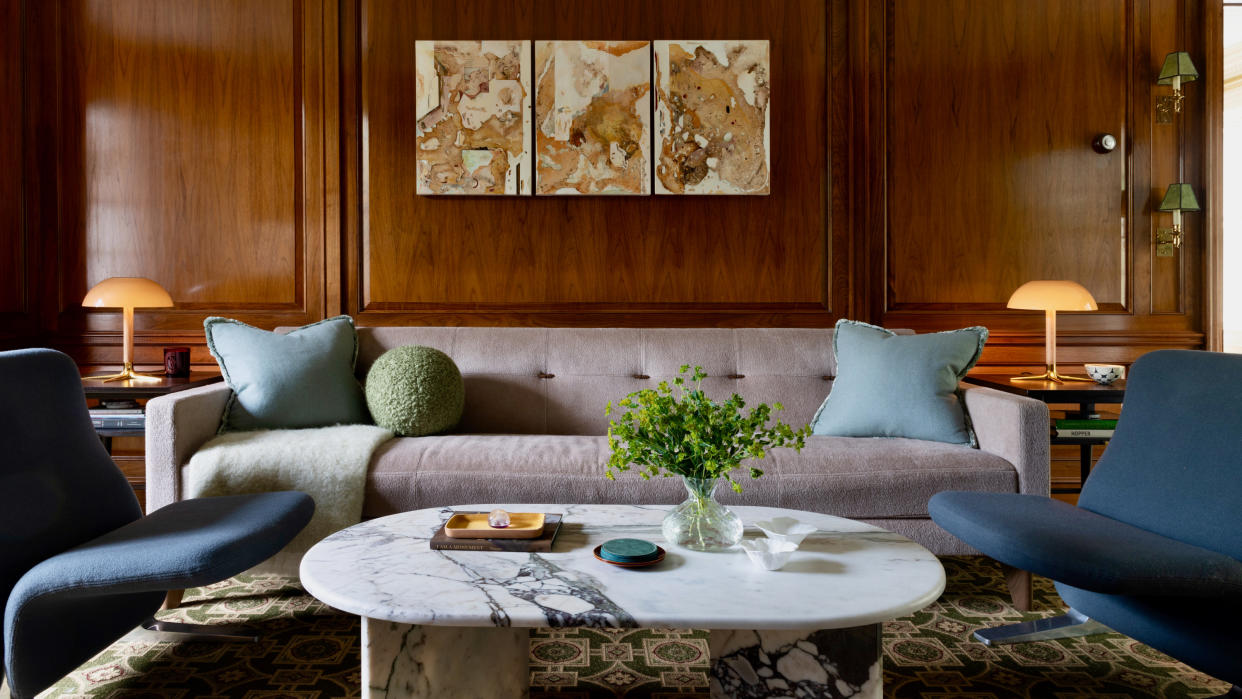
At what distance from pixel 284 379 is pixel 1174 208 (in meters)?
3.57

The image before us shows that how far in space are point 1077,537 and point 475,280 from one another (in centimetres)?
242

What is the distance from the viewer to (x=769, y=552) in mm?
1277

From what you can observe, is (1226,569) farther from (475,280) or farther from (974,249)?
(475,280)

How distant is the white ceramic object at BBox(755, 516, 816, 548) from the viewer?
1.35m

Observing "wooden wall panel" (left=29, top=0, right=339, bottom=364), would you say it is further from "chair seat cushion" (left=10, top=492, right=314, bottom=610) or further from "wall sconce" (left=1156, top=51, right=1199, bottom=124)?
"wall sconce" (left=1156, top=51, right=1199, bottom=124)

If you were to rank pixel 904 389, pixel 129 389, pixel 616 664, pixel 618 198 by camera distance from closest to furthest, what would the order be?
pixel 616 664
pixel 904 389
pixel 129 389
pixel 618 198

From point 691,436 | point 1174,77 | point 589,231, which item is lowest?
point 691,436

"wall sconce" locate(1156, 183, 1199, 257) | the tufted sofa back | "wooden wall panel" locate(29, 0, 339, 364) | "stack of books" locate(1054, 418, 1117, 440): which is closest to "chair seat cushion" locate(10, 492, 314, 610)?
the tufted sofa back

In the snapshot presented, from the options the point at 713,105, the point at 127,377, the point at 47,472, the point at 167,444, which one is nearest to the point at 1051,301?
the point at 713,105

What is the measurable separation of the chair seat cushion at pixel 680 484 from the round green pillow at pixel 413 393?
279mm

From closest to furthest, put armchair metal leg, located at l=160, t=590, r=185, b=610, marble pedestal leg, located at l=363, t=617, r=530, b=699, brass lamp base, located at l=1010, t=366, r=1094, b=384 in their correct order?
marble pedestal leg, located at l=363, t=617, r=530, b=699 < armchair metal leg, located at l=160, t=590, r=185, b=610 < brass lamp base, located at l=1010, t=366, r=1094, b=384

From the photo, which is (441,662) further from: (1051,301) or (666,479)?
(1051,301)

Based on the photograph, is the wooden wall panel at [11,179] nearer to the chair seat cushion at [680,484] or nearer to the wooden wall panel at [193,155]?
the wooden wall panel at [193,155]

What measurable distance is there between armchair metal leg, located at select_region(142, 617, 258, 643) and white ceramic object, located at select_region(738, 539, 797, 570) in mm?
1324
